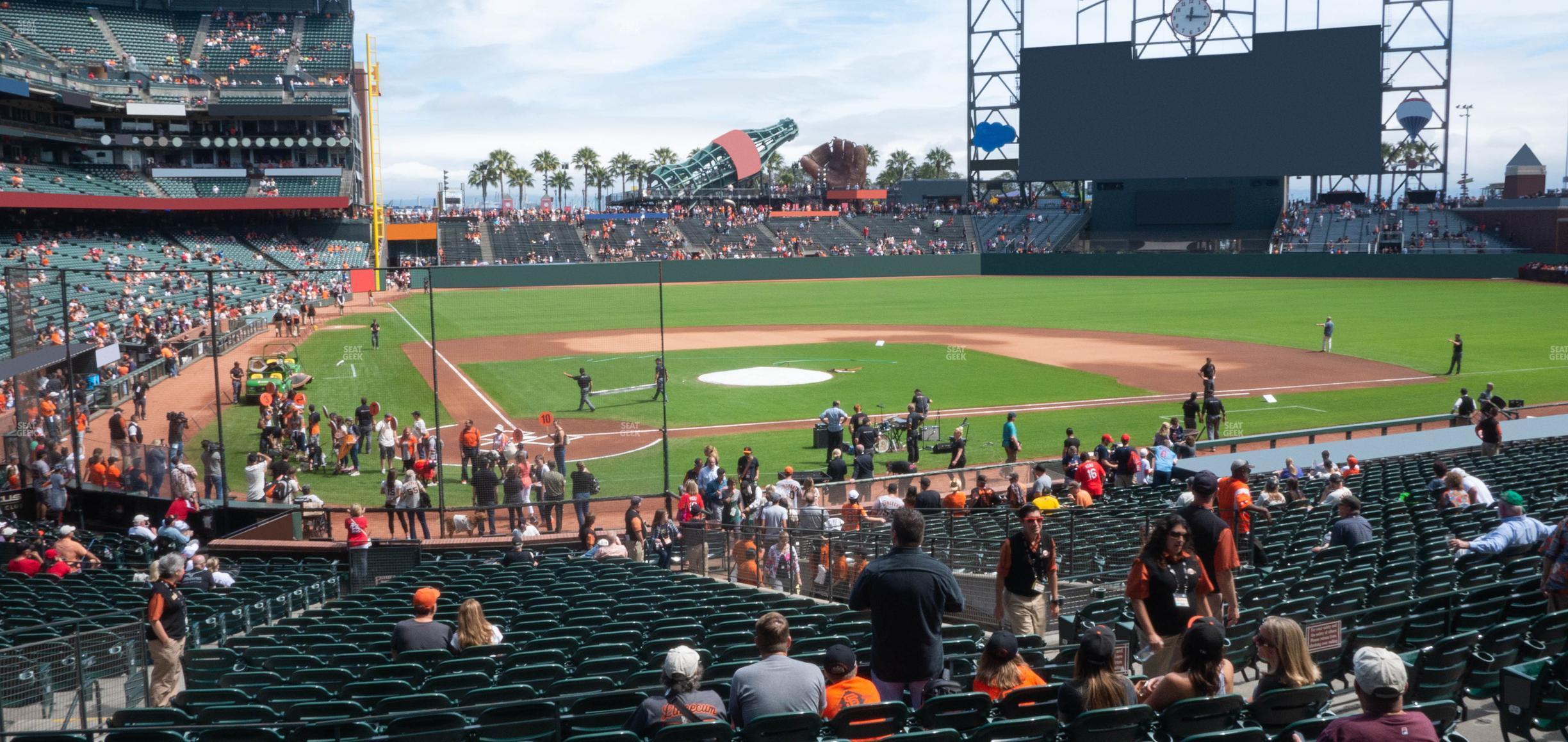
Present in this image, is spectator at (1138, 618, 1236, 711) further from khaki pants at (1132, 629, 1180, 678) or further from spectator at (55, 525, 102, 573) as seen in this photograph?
spectator at (55, 525, 102, 573)

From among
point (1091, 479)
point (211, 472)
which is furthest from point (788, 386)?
point (1091, 479)

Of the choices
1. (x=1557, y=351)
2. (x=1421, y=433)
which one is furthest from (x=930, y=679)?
(x=1557, y=351)

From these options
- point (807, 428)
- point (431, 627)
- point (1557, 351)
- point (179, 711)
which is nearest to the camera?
point (179, 711)

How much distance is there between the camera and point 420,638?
9023mm

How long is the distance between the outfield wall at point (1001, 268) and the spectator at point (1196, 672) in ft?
217

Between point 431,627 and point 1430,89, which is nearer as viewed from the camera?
point 431,627

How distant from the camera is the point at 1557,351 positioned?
40094 mm

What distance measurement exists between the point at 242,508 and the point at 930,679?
17.1 m

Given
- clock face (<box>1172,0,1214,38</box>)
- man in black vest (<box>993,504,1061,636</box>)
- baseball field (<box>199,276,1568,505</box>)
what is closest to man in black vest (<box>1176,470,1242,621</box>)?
man in black vest (<box>993,504,1061,636</box>)

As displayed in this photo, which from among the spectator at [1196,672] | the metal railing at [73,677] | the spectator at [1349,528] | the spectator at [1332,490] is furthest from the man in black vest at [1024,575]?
the metal railing at [73,677]

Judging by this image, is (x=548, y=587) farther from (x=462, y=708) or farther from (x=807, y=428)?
(x=807, y=428)

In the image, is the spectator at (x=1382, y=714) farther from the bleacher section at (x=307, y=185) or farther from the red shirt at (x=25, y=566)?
the bleacher section at (x=307, y=185)

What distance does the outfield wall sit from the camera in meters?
74.6

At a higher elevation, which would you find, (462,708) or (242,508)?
(462,708)
